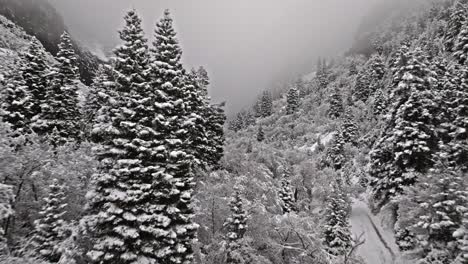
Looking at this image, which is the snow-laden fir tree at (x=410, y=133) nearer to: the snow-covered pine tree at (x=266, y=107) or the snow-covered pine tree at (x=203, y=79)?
the snow-covered pine tree at (x=203, y=79)

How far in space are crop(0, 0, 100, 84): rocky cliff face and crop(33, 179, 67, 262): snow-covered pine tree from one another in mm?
79602

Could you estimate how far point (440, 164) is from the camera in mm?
20625

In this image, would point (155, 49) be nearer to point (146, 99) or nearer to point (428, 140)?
point (146, 99)

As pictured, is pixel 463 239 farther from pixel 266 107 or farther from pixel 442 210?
pixel 266 107

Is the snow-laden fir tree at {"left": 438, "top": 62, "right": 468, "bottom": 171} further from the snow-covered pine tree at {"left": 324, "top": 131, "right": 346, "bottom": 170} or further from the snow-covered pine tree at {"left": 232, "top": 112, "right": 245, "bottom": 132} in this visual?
the snow-covered pine tree at {"left": 232, "top": 112, "right": 245, "bottom": 132}

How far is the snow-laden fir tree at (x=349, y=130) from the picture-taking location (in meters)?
63.9

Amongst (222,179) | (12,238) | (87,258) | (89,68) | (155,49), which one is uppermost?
(89,68)

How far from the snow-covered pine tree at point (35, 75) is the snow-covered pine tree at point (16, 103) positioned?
1.77 m

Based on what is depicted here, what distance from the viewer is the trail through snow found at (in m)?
32.4

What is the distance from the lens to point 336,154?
6003cm

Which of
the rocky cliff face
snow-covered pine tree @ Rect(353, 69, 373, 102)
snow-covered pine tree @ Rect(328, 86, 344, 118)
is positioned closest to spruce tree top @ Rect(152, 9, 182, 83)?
snow-covered pine tree @ Rect(328, 86, 344, 118)

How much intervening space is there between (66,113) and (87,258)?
68.7 feet

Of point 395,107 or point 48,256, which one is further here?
point 395,107

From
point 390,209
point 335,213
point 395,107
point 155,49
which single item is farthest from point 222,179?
point 395,107
